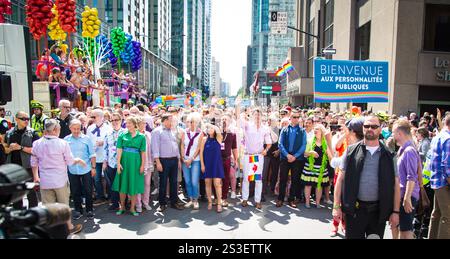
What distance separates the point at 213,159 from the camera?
7.04 m

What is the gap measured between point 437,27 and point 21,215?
64.8 feet

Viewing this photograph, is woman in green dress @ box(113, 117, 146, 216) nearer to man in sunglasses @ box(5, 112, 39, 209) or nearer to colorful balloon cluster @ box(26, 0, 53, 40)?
man in sunglasses @ box(5, 112, 39, 209)

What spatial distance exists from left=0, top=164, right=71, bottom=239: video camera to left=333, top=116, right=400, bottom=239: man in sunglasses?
2.93 metres

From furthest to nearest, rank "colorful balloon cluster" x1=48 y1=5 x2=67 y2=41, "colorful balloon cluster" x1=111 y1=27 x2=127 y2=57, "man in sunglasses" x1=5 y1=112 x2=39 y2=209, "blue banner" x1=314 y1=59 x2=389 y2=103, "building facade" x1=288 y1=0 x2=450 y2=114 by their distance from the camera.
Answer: "colorful balloon cluster" x1=111 y1=27 x2=127 y2=57 < "building facade" x1=288 y1=0 x2=450 y2=114 < "colorful balloon cluster" x1=48 y1=5 x2=67 y2=41 < "blue banner" x1=314 y1=59 x2=389 y2=103 < "man in sunglasses" x1=5 y1=112 x2=39 y2=209

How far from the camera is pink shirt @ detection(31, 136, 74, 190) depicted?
5086mm

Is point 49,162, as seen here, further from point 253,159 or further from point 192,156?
point 253,159

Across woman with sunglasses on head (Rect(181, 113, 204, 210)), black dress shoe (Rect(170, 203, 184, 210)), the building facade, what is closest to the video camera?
black dress shoe (Rect(170, 203, 184, 210))

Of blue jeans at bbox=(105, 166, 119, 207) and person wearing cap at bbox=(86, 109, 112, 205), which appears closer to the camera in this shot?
blue jeans at bbox=(105, 166, 119, 207)

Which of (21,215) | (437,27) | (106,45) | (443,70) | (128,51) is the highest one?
(437,27)

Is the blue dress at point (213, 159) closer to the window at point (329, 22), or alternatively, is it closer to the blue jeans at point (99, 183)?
the blue jeans at point (99, 183)

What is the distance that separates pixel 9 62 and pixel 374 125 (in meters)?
7.77

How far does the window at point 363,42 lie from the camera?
2067 centimetres

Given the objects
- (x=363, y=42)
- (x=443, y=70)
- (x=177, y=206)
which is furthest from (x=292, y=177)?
(x=363, y=42)

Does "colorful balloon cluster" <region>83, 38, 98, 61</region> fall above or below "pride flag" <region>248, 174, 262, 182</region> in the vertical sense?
above
